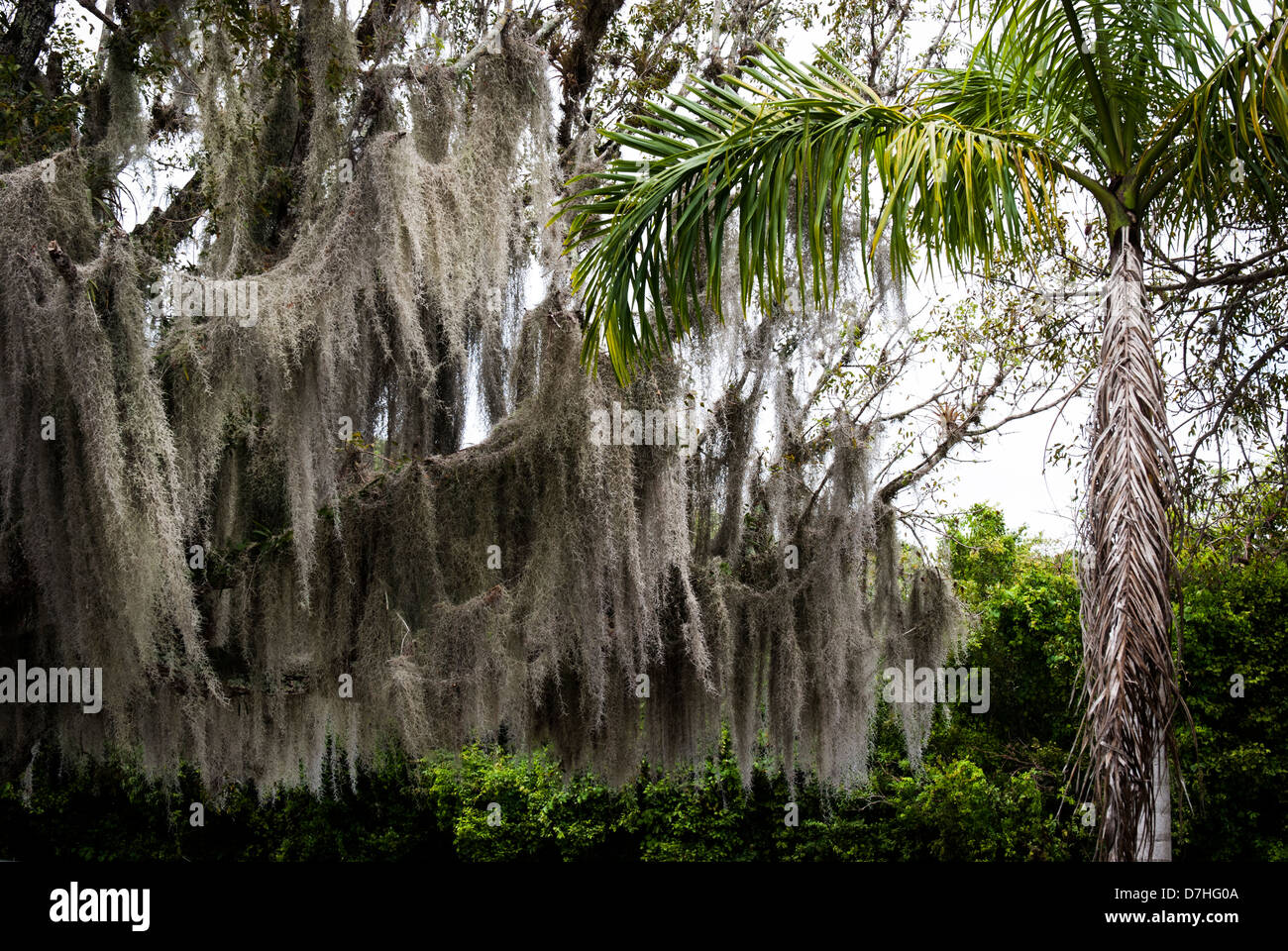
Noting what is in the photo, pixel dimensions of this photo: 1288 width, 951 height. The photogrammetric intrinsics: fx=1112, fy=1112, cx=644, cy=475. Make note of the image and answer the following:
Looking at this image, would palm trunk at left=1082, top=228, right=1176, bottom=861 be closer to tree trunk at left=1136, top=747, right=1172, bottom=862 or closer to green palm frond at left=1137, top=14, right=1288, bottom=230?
tree trunk at left=1136, top=747, right=1172, bottom=862

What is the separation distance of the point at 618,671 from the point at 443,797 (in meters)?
7.11

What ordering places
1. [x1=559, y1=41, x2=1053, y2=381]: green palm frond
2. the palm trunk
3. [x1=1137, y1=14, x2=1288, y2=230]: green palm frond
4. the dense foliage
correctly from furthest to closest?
the dense foliage
[x1=559, y1=41, x2=1053, y2=381]: green palm frond
[x1=1137, y1=14, x2=1288, y2=230]: green palm frond
the palm trunk

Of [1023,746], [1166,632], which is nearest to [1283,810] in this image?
[1023,746]

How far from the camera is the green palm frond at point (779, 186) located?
3.56m

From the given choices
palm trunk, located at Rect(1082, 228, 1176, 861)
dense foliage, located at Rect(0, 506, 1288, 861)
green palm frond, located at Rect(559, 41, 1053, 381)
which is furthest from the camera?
dense foliage, located at Rect(0, 506, 1288, 861)

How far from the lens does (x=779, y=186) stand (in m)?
3.79

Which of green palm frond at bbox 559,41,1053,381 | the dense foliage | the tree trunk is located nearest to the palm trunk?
the tree trunk

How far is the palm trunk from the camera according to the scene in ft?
9.82

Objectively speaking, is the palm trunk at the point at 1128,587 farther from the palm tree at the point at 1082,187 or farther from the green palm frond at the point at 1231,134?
the green palm frond at the point at 1231,134

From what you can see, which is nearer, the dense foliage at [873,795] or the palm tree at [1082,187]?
the palm tree at [1082,187]

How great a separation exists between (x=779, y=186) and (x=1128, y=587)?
5.65 ft

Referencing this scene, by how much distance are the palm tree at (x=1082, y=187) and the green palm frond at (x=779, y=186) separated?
0.01 meters

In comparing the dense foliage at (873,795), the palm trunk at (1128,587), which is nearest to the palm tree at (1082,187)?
the palm trunk at (1128,587)

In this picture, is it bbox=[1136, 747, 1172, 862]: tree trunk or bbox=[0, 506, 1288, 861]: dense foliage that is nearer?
bbox=[1136, 747, 1172, 862]: tree trunk
